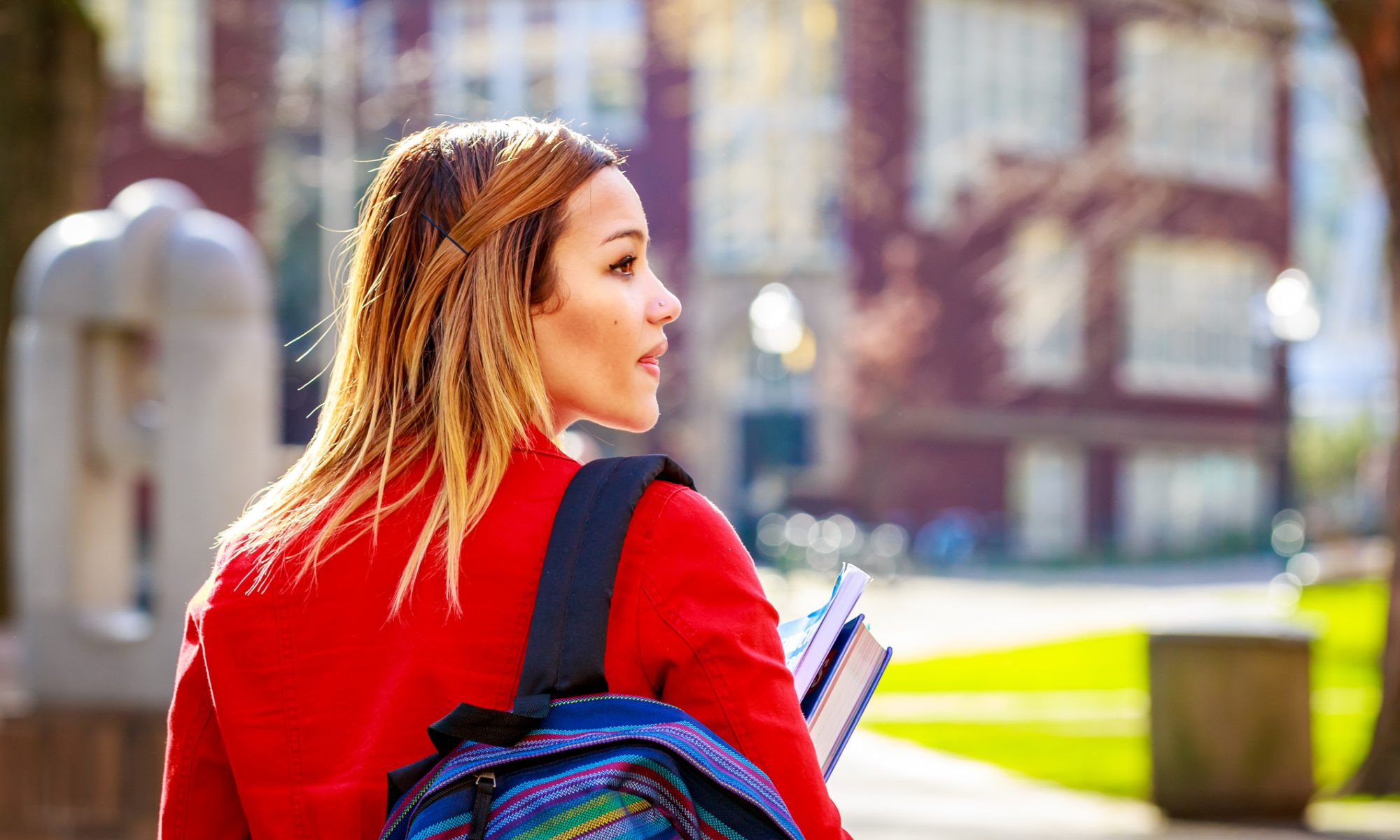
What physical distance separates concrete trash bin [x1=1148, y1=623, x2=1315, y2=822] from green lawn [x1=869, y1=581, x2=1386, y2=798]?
0.46 metres

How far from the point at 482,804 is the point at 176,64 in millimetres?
28464

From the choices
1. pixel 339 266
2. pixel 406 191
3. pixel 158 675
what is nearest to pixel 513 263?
pixel 406 191

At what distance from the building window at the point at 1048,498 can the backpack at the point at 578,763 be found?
110 feet

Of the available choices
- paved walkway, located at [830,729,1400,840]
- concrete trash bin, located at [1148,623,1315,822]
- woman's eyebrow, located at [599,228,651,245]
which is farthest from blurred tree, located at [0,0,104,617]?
woman's eyebrow, located at [599,228,651,245]

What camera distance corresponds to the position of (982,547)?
32750mm

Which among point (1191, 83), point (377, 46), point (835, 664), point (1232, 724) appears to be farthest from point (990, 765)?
point (377, 46)

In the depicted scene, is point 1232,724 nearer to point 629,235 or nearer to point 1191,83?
point 1191,83

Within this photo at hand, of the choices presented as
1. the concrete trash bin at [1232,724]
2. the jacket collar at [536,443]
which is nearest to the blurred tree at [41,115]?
the concrete trash bin at [1232,724]

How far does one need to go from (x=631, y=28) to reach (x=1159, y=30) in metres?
21.4

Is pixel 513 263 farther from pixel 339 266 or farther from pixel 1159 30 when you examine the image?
pixel 1159 30

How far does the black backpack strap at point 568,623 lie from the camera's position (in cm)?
142

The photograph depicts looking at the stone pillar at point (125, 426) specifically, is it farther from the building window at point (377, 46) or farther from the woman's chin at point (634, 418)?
the building window at point (377, 46)

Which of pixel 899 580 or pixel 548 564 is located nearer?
pixel 548 564

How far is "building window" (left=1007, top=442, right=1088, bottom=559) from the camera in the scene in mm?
34594
